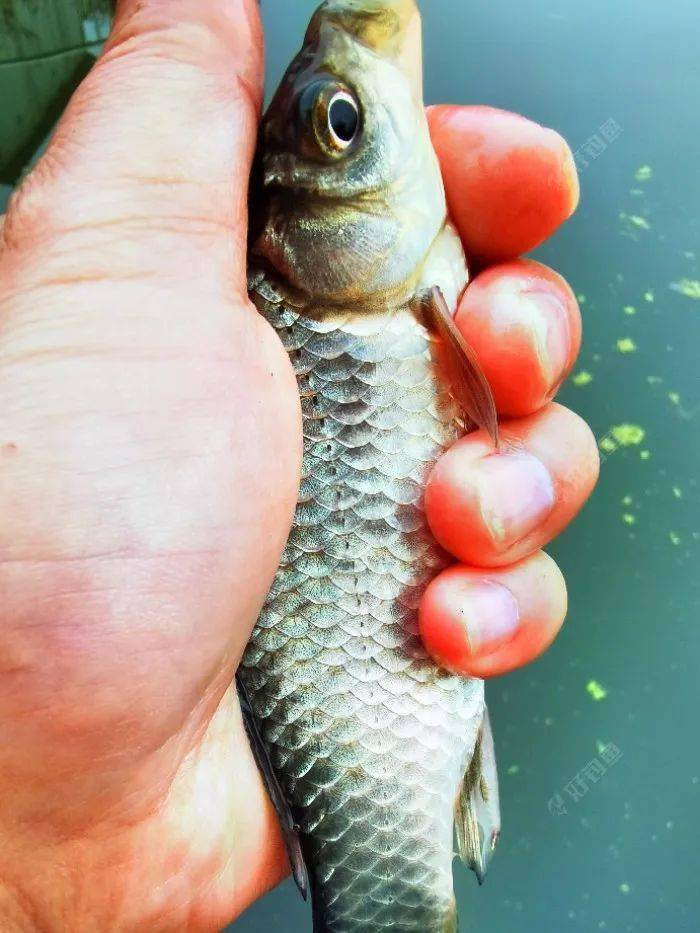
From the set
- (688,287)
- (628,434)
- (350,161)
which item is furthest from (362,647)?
(688,287)

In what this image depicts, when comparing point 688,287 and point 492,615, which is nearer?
point 492,615

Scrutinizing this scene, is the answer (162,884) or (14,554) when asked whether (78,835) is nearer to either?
(162,884)

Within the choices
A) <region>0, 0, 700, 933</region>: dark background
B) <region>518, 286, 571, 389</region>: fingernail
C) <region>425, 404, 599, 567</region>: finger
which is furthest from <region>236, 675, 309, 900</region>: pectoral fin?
<region>518, 286, 571, 389</region>: fingernail

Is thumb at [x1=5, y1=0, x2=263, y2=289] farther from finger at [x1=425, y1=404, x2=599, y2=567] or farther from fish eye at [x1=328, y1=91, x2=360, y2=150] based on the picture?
finger at [x1=425, y1=404, x2=599, y2=567]

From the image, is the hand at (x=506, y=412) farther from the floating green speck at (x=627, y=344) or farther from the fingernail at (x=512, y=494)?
the floating green speck at (x=627, y=344)

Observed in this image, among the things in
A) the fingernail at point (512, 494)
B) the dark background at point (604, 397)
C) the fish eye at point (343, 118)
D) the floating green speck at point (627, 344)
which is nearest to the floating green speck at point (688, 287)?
the dark background at point (604, 397)

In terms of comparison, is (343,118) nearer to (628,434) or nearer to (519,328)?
(519,328)

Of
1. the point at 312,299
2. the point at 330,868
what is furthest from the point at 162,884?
the point at 312,299
